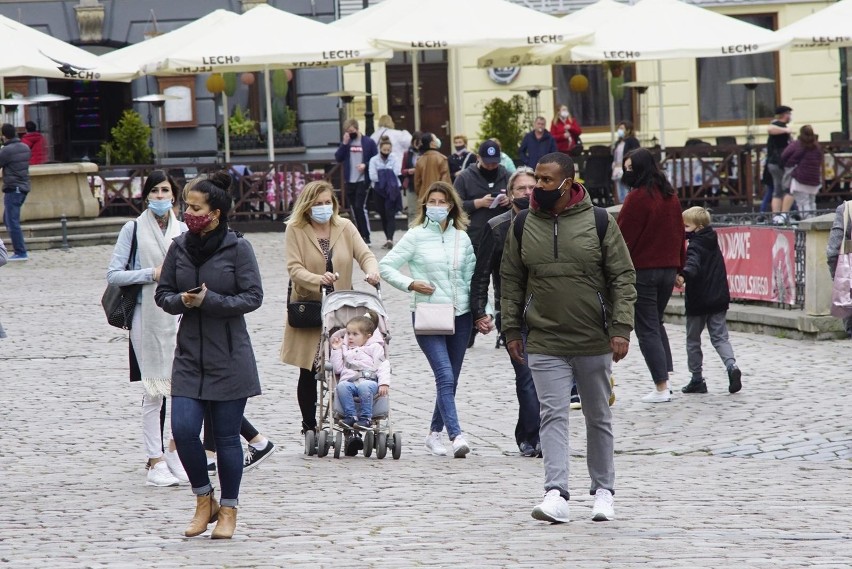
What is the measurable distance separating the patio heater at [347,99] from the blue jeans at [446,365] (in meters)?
19.3

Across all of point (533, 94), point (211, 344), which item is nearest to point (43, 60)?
point (533, 94)

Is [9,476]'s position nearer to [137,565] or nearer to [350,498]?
[350,498]

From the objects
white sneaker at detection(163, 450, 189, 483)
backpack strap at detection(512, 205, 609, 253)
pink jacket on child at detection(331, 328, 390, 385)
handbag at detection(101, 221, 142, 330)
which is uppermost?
backpack strap at detection(512, 205, 609, 253)

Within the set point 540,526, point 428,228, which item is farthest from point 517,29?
point 540,526

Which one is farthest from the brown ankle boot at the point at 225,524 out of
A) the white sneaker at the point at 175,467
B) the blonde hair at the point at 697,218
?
the blonde hair at the point at 697,218

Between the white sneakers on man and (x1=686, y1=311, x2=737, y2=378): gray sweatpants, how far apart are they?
2.84 m

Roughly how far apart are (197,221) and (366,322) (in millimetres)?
2716

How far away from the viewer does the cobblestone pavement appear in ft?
23.5

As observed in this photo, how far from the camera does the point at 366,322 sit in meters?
10.1

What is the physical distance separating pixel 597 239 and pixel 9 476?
3915 millimetres

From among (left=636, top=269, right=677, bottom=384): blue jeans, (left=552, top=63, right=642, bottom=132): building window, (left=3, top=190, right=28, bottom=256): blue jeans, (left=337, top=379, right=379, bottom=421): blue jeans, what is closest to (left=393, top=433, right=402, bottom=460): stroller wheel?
(left=337, top=379, right=379, bottom=421): blue jeans

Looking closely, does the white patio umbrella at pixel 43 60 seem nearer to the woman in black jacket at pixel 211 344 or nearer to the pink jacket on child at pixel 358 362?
the pink jacket on child at pixel 358 362

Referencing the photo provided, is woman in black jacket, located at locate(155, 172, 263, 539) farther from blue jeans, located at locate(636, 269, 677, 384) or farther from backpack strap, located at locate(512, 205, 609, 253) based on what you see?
blue jeans, located at locate(636, 269, 677, 384)

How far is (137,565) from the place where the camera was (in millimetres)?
6875
